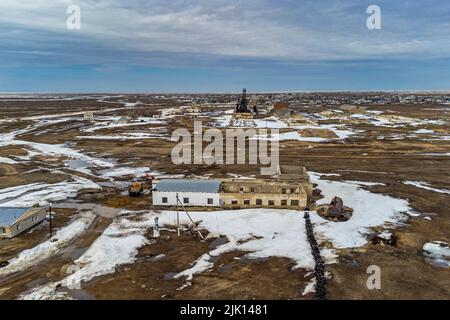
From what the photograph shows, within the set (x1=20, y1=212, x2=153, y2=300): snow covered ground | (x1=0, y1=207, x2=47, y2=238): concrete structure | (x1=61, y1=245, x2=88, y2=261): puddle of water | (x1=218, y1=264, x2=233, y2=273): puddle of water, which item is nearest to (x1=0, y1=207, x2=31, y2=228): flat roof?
(x1=0, y1=207, x2=47, y2=238): concrete structure

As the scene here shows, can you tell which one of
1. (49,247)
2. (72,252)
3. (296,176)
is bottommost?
(72,252)

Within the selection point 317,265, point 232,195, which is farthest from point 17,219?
point 317,265

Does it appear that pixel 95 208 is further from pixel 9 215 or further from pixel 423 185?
pixel 423 185

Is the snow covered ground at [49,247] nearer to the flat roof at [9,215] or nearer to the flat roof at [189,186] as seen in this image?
the flat roof at [9,215]

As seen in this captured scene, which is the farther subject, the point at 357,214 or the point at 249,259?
the point at 357,214
